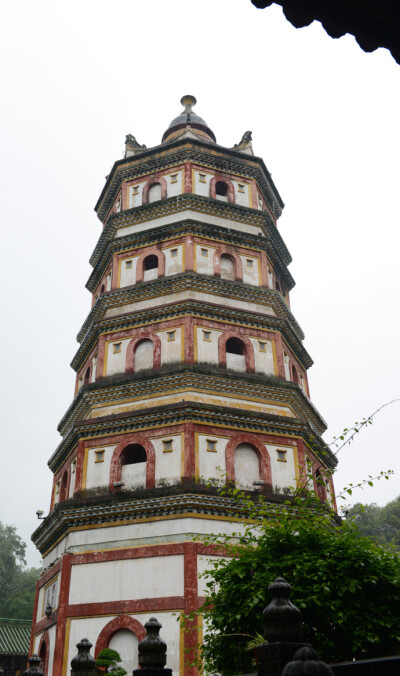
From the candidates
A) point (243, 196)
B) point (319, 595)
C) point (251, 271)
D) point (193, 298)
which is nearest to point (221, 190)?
point (243, 196)

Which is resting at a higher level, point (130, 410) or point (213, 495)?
point (130, 410)

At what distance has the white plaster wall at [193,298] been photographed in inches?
757

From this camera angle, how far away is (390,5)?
13.5 feet

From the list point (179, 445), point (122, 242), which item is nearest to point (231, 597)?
point (179, 445)

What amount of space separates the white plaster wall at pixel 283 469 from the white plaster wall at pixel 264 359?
256cm

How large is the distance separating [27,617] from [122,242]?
3166cm

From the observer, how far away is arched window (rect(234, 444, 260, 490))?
16266mm

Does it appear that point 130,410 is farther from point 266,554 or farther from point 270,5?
point 270,5

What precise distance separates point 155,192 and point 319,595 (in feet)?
54.0

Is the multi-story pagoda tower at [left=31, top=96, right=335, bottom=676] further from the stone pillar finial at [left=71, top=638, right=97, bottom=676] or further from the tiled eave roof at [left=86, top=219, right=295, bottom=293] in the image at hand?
the stone pillar finial at [left=71, top=638, right=97, bottom=676]

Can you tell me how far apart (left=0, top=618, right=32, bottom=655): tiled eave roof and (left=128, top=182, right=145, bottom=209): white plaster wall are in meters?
19.6

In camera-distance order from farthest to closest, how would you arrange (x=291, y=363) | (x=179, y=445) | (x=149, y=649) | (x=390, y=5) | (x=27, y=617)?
(x=27, y=617) → (x=291, y=363) → (x=179, y=445) → (x=149, y=649) → (x=390, y=5)

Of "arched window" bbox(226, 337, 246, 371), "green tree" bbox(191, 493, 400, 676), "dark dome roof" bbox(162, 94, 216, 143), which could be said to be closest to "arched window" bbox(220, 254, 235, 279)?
"arched window" bbox(226, 337, 246, 371)

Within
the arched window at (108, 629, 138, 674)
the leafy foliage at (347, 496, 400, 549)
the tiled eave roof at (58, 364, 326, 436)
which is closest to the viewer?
the arched window at (108, 629, 138, 674)
